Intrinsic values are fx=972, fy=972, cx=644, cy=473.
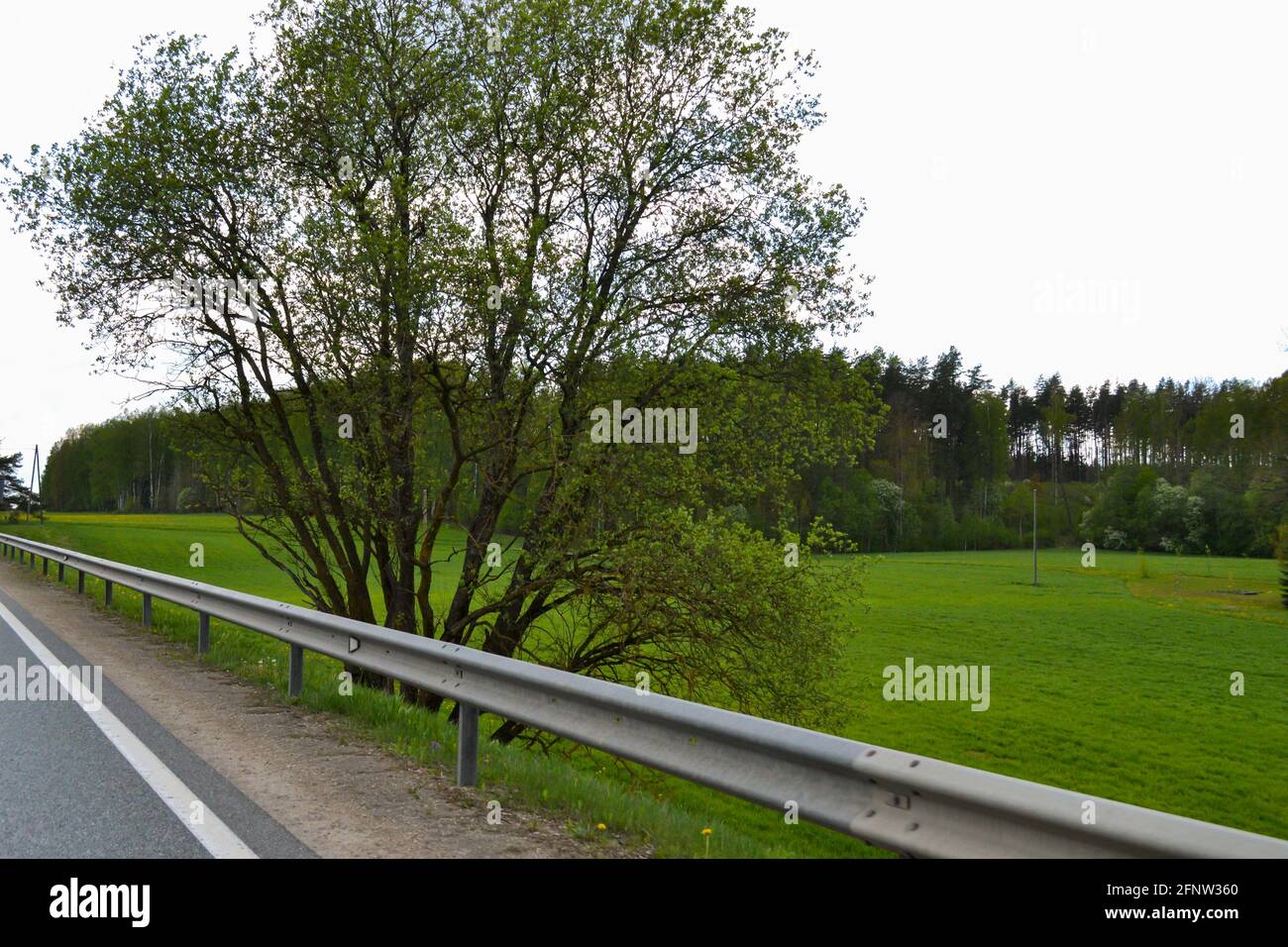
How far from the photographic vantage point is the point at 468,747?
5.84 m

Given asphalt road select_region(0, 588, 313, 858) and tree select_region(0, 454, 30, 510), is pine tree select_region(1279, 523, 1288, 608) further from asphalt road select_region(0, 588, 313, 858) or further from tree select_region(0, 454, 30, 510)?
tree select_region(0, 454, 30, 510)

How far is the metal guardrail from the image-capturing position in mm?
2832

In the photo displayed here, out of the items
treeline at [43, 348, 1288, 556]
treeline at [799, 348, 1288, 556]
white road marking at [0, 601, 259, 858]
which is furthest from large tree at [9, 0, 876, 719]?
treeline at [799, 348, 1288, 556]

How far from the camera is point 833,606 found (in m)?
13.3

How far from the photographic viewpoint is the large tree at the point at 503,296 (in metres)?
12.7

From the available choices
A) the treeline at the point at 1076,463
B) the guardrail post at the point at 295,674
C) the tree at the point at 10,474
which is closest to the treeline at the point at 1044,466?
the treeline at the point at 1076,463

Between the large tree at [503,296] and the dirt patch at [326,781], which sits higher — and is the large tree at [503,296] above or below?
above

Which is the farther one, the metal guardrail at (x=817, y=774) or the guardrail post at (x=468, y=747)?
the guardrail post at (x=468, y=747)

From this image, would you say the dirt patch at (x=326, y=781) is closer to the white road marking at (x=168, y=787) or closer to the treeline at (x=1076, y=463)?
the white road marking at (x=168, y=787)

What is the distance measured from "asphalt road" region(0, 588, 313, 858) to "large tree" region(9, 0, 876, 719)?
20.9 ft

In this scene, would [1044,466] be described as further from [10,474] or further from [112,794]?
[112,794]

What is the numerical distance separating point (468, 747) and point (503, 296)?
7.69 meters

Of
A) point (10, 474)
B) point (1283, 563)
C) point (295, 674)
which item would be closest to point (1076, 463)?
point (1283, 563)

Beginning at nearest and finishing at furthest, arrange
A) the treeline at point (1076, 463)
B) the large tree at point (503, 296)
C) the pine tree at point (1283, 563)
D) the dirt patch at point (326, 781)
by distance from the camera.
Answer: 1. the dirt patch at point (326, 781)
2. the large tree at point (503, 296)
3. the pine tree at point (1283, 563)
4. the treeline at point (1076, 463)
